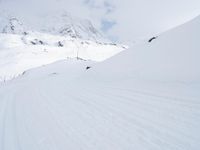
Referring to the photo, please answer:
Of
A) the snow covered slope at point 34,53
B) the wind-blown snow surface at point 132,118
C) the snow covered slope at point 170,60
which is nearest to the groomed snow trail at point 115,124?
the wind-blown snow surface at point 132,118

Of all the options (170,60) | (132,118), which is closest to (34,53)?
(170,60)

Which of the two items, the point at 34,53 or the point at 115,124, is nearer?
the point at 115,124

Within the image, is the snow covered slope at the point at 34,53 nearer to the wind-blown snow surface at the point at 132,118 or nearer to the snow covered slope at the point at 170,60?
the snow covered slope at the point at 170,60

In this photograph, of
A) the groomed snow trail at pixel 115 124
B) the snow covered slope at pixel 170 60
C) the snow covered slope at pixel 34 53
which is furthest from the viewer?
the snow covered slope at pixel 34 53

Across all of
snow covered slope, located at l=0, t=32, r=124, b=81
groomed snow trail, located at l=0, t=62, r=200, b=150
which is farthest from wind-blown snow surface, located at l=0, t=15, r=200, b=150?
snow covered slope, located at l=0, t=32, r=124, b=81

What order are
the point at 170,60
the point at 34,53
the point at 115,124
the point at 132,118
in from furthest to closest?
the point at 34,53
the point at 170,60
the point at 132,118
the point at 115,124

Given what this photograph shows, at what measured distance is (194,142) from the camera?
122 inches

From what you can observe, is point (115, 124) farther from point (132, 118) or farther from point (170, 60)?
point (170, 60)

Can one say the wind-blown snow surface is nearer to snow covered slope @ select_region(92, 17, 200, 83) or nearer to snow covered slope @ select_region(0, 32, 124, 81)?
snow covered slope @ select_region(92, 17, 200, 83)

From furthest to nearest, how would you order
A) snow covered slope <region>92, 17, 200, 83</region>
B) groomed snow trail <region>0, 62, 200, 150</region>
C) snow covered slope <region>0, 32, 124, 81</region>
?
snow covered slope <region>0, 32, 124, 81</region> < snow covered slope <region>92, 17, 200, 83</region> < groomed snow trail <region>0, 62, 200, 150</region>

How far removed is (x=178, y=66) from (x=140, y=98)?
2105mm

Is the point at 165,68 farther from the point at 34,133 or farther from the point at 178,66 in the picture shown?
the point at 34,133

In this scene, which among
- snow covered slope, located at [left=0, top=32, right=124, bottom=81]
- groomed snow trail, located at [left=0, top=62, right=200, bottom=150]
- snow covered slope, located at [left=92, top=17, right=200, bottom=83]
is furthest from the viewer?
snow covered slope, located at [left=0, top=32, right=124, bottom=81]

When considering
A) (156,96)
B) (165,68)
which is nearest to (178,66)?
(165,68)
